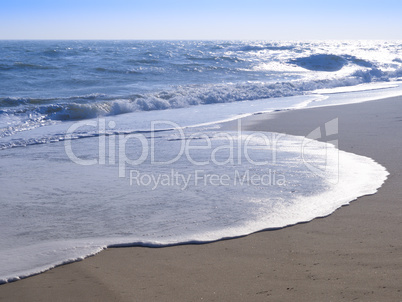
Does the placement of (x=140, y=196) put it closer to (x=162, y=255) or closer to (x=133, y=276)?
(x=162, y=255)

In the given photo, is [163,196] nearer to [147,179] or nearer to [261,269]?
[147,179]

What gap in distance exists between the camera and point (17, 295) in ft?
9.53

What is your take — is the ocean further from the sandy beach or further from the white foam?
the sandy beach

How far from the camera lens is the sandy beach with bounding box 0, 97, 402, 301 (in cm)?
283

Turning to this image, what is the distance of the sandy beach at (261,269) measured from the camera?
9.27ft

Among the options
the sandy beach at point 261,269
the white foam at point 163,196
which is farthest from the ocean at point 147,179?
the sandy beach at point 261,269

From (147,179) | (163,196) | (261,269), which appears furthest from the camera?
(147,179)

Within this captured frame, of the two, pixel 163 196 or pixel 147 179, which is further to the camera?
pixel 147 179

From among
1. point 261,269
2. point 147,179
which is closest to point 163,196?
point 147,179

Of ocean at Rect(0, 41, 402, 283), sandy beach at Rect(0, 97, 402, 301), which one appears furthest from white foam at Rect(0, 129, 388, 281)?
sandy beach at Rect(0, 97, 402, 301)

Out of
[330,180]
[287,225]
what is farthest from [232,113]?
[287,225]

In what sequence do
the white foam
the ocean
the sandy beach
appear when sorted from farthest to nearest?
the ocean
the white foam
the sandy beach

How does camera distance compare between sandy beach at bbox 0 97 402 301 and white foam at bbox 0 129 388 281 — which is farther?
white foam at bbox 0 129 388 281

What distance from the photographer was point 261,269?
124 inches
